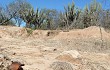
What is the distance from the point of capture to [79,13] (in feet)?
102

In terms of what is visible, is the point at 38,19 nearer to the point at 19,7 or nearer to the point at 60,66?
the point at 19,7

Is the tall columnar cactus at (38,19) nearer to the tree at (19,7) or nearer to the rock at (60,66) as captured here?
the tree at (19,7)

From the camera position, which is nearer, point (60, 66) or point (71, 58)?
point (60, 66)

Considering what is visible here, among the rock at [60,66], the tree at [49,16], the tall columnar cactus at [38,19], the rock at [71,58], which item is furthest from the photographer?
the tree at [49,16]

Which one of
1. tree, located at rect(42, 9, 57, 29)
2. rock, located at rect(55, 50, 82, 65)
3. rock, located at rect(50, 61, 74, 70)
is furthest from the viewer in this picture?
Answer: tree, located at rect(42, 9, 57, 29)

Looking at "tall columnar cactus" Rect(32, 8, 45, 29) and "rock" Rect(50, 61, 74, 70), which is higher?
"tall columnar cactus" Rect(32, 8, 45, 29)

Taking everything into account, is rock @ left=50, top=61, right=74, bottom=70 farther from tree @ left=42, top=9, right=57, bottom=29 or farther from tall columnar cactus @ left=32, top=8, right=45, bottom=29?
tree @ left=42, top=9, right=57, bottom=29

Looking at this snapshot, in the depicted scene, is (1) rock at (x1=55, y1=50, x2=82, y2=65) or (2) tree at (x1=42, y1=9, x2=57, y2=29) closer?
(1) rock at (x1=55, y1=50, x2=82, y2=65)

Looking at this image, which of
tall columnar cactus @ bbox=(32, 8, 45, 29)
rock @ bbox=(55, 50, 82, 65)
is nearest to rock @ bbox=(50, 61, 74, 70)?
rock @ bbox=(55, 50, 82, 65)

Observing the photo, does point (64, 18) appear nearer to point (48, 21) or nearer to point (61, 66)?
point (48, 21)

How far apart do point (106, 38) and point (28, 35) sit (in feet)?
24.5

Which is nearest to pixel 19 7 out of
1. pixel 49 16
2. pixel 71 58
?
pixel 49 16

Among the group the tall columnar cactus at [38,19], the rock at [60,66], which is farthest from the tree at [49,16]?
the rock at [60,66]

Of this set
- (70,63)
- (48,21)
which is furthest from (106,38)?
(48,21)
